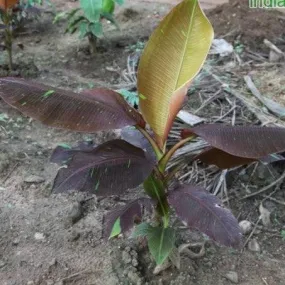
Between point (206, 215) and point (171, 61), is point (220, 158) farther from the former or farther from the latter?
point (171, 61)

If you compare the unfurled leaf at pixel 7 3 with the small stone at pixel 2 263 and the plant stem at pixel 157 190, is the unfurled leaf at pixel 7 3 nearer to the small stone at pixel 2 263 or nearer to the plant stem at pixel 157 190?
the small stone at pixel 2 263

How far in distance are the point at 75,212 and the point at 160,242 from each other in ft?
2.16

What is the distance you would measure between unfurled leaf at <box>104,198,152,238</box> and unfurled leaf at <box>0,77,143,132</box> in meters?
0.30

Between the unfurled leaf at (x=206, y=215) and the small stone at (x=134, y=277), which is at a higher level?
the unfurled leaf at (x=206, y=215)

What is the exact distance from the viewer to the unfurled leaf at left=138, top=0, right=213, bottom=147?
1482 millimetres

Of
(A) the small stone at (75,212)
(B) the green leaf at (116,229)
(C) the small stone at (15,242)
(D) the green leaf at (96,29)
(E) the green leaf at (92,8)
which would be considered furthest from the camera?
(D) the green leaf at (96,29)

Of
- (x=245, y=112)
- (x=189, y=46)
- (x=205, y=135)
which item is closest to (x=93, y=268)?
(x=205, y=135)

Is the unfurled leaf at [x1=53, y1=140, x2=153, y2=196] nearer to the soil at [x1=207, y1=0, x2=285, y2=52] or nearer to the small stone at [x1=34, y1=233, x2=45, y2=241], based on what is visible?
the small stone at [x1=34, y1=233, x2=45, y2=241]

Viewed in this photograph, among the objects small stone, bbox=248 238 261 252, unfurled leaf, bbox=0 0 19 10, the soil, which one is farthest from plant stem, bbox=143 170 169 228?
the soil

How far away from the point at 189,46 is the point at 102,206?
3.28ft

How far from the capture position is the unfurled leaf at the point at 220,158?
1.66 metres

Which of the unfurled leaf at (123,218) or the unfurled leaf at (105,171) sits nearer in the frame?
the unfurled leaf at (105,171)

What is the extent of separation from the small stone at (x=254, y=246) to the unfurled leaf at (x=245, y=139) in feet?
2.53

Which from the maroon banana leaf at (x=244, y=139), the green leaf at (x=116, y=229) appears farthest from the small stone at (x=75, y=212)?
the maroon banana leaf at (x=244, y=139)
